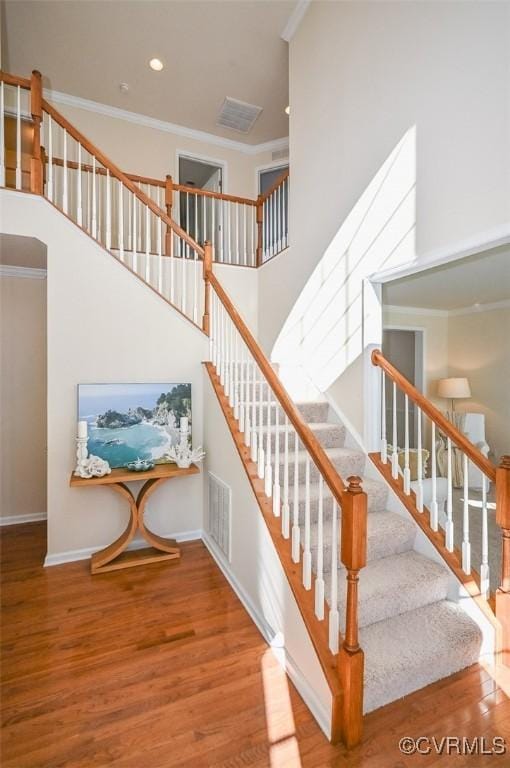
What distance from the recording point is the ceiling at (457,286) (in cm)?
362

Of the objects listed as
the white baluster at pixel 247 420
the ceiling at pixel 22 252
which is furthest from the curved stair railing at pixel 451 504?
the ceiling at pixel 22 252

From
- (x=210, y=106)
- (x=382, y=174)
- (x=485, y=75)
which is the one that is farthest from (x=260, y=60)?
(x=485, y=75)

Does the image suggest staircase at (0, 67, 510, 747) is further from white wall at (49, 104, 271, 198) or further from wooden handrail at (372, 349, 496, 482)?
white wall at (49, 104, 271, 198)

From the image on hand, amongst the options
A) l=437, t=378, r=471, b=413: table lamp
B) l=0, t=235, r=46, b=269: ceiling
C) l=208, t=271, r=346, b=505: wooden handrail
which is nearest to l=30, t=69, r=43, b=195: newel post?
l=0, t=235, r=46, b=269: ceiling

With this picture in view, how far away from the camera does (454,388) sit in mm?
5879

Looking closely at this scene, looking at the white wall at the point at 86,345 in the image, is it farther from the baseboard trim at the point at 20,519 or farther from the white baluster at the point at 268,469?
the white baluster at the point at 268,469

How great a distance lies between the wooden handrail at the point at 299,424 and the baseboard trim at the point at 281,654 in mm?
1001

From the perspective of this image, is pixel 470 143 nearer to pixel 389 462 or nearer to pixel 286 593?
pixel 389 462

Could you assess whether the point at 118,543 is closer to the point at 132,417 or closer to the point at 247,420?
the point at 132,417

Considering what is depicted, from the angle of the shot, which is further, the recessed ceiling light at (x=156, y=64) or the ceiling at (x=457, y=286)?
the recessed ceiling light at (x=156, y=64)

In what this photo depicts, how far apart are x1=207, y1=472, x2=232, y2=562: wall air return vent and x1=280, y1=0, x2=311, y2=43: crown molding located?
4.84m

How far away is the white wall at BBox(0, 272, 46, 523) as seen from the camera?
4.13 meters

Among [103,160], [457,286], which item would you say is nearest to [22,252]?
[103,160]

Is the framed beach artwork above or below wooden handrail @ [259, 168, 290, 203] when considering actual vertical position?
below
